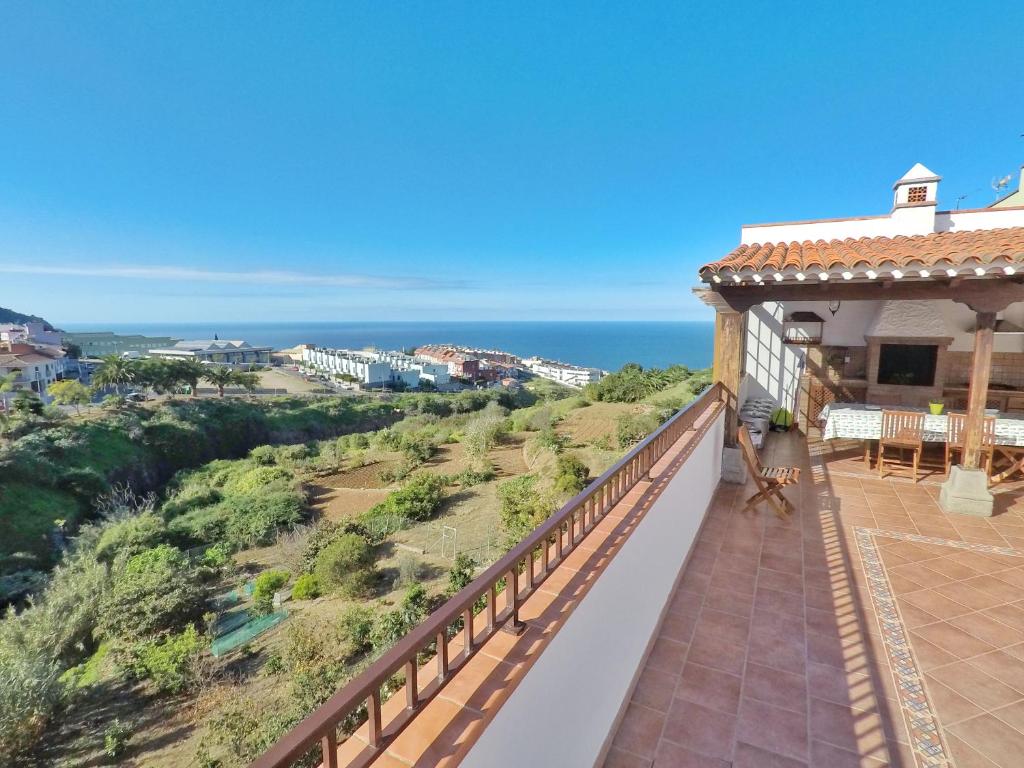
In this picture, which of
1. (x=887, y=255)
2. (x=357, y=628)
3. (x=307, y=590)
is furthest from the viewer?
(x=307, y=590)

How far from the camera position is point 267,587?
330 inches

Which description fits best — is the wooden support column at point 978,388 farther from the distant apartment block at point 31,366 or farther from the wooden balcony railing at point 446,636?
the distant apartment block at point 31,366

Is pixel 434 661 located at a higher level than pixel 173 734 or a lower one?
higher

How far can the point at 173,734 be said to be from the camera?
5223 mm

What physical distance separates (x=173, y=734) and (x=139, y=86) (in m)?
16.8

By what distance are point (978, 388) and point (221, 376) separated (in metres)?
38.9

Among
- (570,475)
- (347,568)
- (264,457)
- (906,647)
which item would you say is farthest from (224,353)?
(906,647)

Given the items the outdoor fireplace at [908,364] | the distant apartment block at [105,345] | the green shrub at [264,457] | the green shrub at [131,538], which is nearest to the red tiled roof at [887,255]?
the outdoor fireplace at [908,364]

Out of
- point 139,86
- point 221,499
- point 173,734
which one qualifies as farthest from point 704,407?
point 139,86

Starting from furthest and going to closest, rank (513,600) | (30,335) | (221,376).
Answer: (30,335) < (221,376) < (513,600)

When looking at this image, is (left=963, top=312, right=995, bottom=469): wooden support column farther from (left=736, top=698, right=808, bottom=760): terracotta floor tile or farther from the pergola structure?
(left=736, top=698, right=808, bottom=760): terracotta floor tile

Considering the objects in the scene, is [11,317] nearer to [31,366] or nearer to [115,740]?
[31,366]

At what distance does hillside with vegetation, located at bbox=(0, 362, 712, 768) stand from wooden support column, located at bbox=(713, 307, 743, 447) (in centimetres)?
432

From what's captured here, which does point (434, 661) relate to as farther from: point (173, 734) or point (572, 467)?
point (572, 467)
